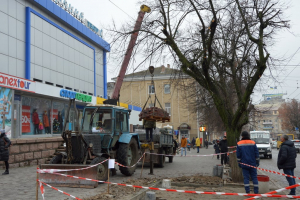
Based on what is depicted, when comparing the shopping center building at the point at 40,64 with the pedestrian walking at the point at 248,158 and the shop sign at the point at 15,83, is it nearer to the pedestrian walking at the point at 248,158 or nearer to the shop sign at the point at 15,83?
the shop sign at the point at 15,83

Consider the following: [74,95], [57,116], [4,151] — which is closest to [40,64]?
[74,95]

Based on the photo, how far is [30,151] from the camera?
594 inches

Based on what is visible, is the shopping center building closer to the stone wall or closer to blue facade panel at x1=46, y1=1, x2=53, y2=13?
blue facade panel at x1=46, y1=1, x2=53, y2=13

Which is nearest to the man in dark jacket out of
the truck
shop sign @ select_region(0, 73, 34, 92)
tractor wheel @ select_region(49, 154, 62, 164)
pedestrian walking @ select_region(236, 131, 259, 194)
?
pedestrian walking @ select_region(236, 131, 259, 194)

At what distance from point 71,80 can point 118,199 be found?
22817 mm

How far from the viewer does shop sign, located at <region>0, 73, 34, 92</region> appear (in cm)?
1762

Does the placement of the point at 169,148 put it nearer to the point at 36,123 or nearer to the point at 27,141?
the point at 27,141

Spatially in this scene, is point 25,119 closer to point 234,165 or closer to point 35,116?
point 35,116

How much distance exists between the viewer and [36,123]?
73.2ft

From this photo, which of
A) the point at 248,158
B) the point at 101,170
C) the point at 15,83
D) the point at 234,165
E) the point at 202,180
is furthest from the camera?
the point at 15,83

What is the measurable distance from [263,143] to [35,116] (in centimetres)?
1827

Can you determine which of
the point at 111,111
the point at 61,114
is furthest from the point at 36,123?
the point at 111,111

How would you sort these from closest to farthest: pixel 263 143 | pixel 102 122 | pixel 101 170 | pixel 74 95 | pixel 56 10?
pixel 101 170 < pixel 102 122 < pixel 56 10 < pixel 263 143 < pixel 74 95

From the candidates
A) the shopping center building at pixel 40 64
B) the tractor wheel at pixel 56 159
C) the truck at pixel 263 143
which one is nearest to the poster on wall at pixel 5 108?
the shopping center building at pixel 40 64
